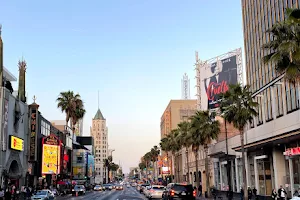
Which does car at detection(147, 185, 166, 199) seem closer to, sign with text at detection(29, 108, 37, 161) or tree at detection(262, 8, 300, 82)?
tree at detection(262, 8, 300, 82)

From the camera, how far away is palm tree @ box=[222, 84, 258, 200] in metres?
34.6

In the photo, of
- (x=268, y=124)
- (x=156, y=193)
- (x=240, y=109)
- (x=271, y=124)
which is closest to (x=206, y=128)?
(x=156, y=193)

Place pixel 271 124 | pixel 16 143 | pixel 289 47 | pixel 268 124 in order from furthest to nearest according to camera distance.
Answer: pixel 16 143, pixel 268 124, pixel 271 124, pixel 289 47

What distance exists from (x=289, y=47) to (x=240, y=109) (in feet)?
49.7

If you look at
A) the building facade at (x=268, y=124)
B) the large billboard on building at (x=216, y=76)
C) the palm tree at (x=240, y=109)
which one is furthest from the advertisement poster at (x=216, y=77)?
the palm tree at (x=240, y=109)

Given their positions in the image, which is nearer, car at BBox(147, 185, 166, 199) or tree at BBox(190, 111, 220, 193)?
car at BBox(147, 185, 166, 199)

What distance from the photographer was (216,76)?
263 feet

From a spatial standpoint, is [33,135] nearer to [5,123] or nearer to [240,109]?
[5,123]

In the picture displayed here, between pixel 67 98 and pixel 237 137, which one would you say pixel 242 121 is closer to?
pixel 237 137

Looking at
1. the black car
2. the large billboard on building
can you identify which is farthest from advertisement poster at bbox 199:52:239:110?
the black car

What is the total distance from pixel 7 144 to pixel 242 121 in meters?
29.8

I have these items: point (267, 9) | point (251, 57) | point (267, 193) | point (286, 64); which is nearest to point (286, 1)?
point (267, 9)

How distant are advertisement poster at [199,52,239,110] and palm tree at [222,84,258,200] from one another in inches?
1526

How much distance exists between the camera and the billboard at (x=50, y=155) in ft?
219
